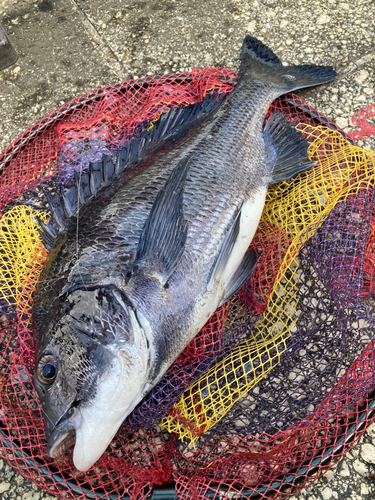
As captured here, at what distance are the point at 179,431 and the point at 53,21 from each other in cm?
442

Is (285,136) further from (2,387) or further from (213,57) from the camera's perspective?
(2,387)

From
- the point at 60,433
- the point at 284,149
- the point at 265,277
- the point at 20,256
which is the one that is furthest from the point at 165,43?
the point at 60,433

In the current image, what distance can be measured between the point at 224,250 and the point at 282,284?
0.66m

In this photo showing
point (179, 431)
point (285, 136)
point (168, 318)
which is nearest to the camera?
point (168, 318)

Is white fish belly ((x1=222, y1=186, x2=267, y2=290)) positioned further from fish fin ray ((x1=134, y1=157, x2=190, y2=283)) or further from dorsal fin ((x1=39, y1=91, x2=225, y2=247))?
dorsal fin ((x1=39, y1=91, x2=225, y2=247))

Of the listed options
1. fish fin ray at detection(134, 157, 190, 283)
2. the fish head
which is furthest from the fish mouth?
fish fin ray at detection(134, 157, 190, 283)

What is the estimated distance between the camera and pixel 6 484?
7.73ft

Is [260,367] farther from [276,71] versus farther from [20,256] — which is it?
[276,71]

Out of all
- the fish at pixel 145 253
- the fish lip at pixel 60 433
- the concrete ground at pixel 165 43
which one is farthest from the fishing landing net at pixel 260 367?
the concrete ground at pixel 165 43

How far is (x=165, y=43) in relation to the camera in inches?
153

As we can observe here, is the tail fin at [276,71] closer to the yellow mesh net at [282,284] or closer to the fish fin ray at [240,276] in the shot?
the yellow mesh net at [282,284]

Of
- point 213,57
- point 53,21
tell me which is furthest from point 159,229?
point 53,21

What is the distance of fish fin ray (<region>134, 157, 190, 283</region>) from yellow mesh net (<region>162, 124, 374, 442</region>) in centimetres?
Result: 70

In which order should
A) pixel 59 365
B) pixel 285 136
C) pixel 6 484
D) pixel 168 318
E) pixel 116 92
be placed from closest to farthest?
pixel 59 365 < pixel 168 318 < pixel 6 484 < pixel 285 136 < pixel 116 92
